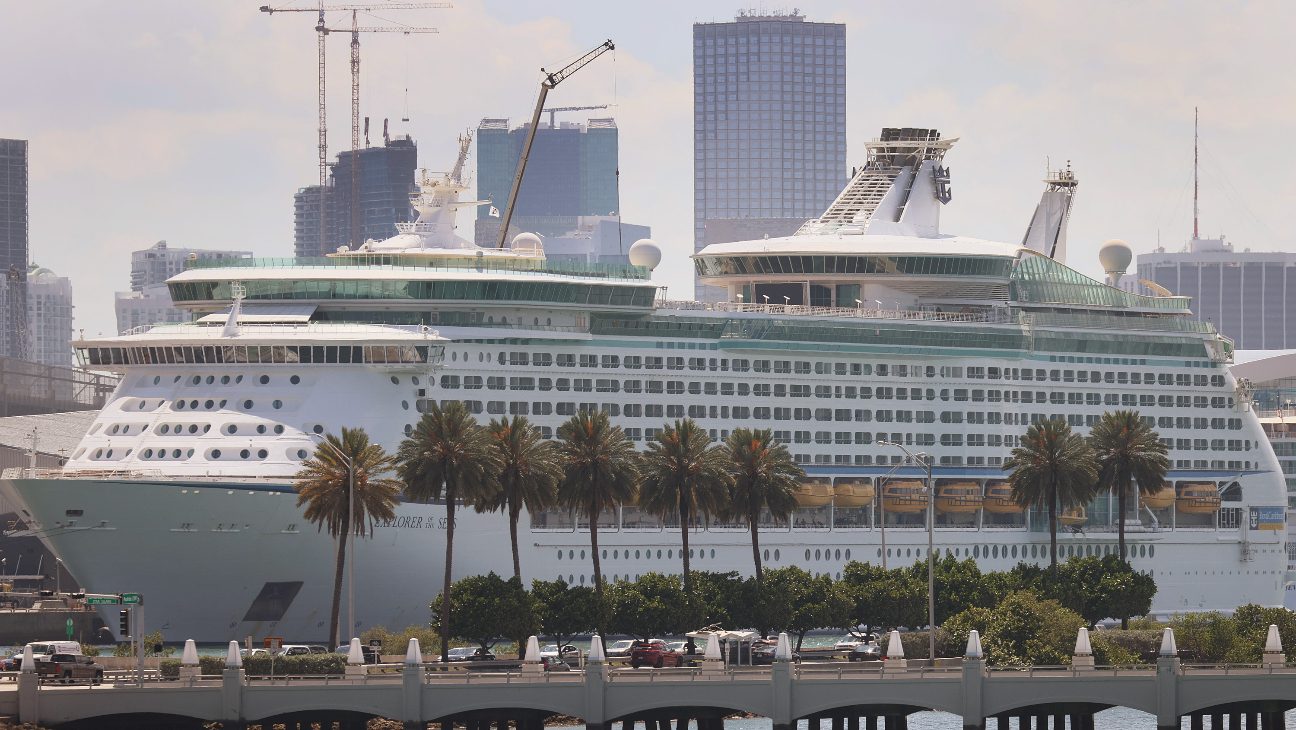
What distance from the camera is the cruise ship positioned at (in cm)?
9662

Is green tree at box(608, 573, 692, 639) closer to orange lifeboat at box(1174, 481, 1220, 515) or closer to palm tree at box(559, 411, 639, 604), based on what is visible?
palm tree at box(559, 411, 639, 604)

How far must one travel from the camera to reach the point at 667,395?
360 ft

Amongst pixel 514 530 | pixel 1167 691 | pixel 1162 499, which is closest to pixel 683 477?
pixel 514 530

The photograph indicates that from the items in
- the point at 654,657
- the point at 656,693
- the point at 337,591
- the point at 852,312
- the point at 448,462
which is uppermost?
the point at 852,312

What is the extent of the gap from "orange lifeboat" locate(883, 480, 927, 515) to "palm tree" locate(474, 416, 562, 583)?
82.1 feet

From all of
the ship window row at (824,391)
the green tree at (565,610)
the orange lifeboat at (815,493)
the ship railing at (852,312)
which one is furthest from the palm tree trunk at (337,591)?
the orange lifeboat at (815,493)

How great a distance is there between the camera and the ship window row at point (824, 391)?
105 m

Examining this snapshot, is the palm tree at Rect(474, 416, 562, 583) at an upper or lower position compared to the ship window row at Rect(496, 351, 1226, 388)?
lower

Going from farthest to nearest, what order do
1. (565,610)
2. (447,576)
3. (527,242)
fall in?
(527,242) < (565,610) < (447,576)

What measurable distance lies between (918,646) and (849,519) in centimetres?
2105

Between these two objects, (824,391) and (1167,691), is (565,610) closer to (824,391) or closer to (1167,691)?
(824,391)

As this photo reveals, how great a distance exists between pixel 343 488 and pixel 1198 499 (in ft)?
171

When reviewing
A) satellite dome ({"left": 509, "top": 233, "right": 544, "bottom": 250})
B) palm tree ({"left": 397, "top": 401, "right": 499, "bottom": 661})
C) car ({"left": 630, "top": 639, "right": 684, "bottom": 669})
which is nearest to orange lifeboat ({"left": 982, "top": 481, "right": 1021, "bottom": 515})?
satellite dome ({"left": 509, "top": 233, "right": 544, "bottom": 250})

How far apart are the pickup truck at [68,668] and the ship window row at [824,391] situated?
949 inches
